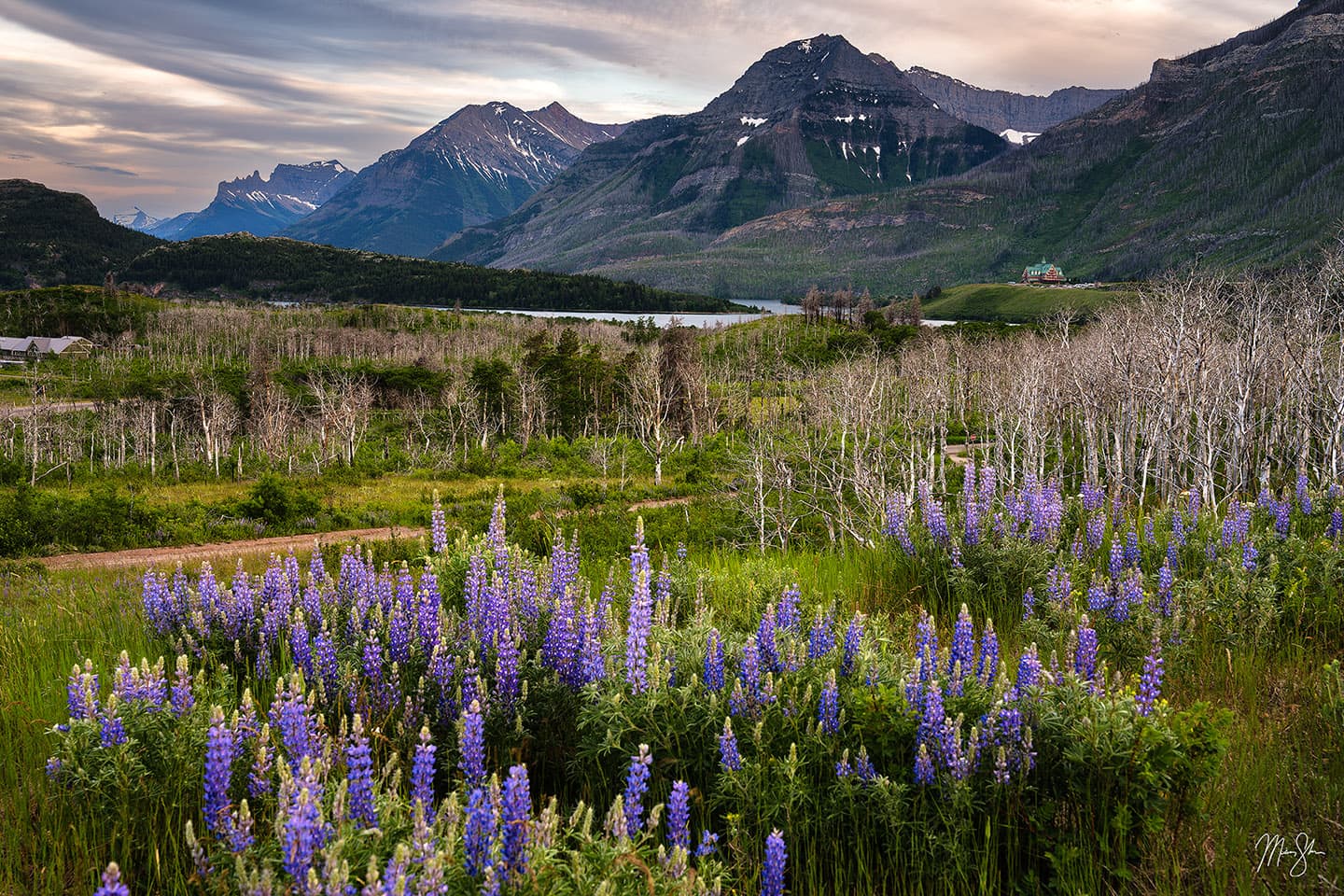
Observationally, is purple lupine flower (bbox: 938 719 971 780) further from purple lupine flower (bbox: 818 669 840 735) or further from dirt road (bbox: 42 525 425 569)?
dirt road (bbox: 42 525 425 569)

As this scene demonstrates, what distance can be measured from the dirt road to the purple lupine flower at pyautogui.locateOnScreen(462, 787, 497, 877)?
74.6 feet

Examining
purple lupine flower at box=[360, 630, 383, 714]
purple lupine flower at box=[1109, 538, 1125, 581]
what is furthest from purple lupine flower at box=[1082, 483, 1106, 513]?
purple lupine flower at box=[360, 630, 383, 714]

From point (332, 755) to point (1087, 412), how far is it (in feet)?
106

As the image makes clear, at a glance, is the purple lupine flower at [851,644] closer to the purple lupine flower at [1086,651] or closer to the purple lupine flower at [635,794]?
the purple lupine flower at [1086,651]

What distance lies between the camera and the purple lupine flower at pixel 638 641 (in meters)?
4.15

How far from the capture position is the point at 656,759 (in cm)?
398

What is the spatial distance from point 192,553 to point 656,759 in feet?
97.4

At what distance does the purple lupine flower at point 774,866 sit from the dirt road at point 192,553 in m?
22.8

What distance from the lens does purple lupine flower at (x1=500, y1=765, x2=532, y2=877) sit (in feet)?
8.82

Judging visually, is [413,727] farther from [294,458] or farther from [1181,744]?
[294,458]

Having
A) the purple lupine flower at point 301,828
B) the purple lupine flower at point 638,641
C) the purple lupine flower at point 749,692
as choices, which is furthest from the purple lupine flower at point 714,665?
the purple lupine flower at point 301,828

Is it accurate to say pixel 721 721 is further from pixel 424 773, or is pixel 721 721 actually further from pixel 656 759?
pixel 424 773

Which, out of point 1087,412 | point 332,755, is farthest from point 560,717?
point 1087,412
